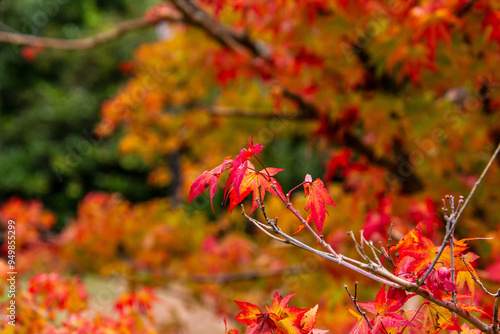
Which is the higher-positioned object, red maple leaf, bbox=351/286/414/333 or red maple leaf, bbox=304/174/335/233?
red maple leaf, bbox=304/174/335/233

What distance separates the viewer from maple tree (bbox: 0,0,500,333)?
860mm

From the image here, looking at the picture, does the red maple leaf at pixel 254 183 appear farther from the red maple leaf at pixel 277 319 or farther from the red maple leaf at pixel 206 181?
the red maple leaf at pixel 277 319

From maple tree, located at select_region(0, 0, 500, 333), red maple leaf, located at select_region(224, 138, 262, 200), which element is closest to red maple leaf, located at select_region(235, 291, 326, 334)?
maple tree, located at select_region(0, 0, 500, 333)

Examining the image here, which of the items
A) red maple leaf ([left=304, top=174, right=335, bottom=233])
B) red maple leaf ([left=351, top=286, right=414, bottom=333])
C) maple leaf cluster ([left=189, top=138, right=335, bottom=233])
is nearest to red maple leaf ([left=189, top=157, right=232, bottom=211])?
maple leaf cluster ([left=189, top=138, right=335, bottom=233])

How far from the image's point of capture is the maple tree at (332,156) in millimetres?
860

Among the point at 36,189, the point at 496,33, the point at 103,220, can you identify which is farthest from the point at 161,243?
the point at 36,189

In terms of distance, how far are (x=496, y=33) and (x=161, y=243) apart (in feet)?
11.5

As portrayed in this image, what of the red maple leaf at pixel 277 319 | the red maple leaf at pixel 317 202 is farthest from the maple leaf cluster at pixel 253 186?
the red maple leaf at pixel 277 319

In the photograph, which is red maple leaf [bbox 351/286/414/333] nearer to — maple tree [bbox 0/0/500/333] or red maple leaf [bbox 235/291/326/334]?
maple tree [bbox 0/0/500/333]

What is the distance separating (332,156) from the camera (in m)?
3.26

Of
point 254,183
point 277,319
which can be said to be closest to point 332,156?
point 254,183

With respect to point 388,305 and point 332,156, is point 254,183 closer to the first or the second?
point 388,305

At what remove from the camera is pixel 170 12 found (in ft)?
10.7

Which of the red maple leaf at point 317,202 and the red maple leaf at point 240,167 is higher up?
the red maple leaf at point 240,167
